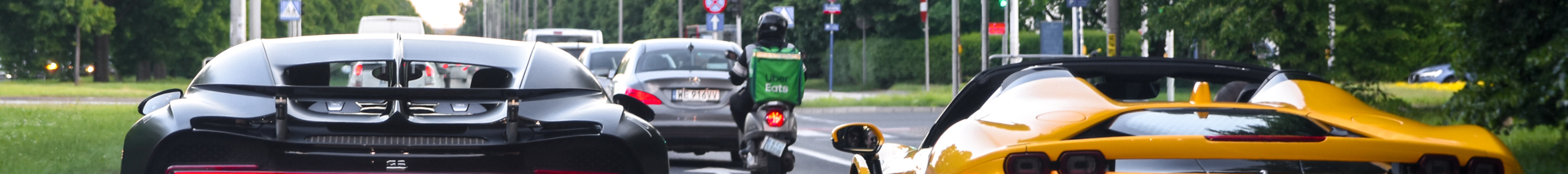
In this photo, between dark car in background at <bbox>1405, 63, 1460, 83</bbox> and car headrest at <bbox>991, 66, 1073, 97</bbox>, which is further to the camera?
dark car in background at <bbox>1405, 63, 1460, 83</bbox>

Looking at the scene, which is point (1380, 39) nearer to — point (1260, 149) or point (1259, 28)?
point (1259, 28)

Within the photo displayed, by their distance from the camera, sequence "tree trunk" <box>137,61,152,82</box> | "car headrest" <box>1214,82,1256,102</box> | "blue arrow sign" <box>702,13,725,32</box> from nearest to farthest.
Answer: "car headrest" <box>1214,82,1256,102</box> < "blue arrow sign" <box>702,13,725,32</box> < "tree trunk" <box>137,61,152,82</box>

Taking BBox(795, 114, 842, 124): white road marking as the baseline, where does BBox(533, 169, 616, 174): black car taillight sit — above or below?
above

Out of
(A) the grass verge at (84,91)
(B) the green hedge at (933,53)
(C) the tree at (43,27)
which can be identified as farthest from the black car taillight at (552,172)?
(C) the tree at (43,27)

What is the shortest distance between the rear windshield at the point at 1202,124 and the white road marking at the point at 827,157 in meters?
6.79

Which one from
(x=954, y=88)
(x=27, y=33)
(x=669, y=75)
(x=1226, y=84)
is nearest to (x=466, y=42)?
(x=1226, y=84)

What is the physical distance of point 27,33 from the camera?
144ft

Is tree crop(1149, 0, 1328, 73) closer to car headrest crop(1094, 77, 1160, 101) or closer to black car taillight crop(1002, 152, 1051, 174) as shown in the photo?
car headrest crop(1094, 77, 1160, 101)

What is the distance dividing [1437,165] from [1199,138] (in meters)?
0.46

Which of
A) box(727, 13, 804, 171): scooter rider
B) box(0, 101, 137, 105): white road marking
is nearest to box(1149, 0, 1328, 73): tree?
box(727, 13, 804, 171): scooter rider

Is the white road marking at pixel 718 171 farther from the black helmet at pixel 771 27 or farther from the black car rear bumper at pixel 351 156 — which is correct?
the black car rear bumper at pixel 351 156

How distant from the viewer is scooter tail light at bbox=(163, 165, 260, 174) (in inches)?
195

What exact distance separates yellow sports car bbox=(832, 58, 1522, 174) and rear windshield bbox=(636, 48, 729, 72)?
6122 mm

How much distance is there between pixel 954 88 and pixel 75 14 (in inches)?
1018
